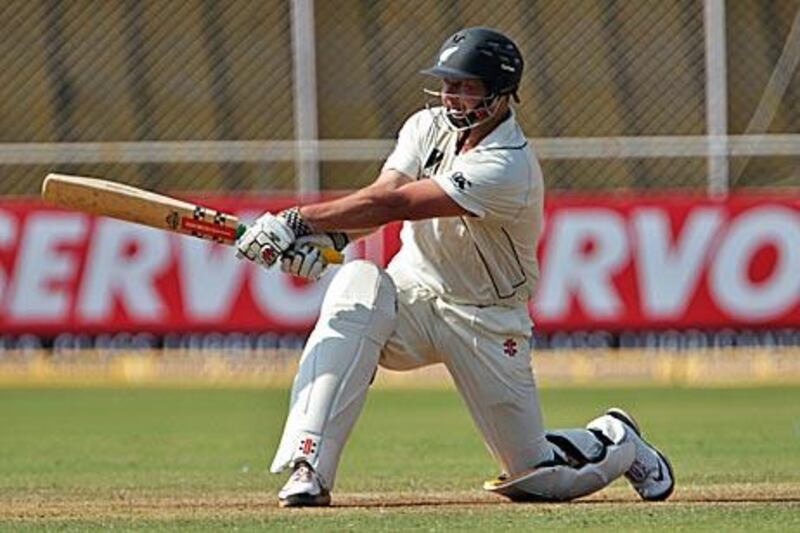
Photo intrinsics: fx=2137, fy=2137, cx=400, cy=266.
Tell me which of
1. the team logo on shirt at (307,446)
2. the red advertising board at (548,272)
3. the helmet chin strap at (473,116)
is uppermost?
the helmet chin strap at (473,116)

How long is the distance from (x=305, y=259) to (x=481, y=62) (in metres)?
0.93

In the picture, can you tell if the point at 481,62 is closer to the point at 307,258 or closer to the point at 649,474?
the point at 307,258

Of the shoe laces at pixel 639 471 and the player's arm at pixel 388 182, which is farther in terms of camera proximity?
the shoe laces at pixel 639 471

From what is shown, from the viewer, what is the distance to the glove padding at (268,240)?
7.37 m

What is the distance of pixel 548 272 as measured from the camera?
1507 centimetres

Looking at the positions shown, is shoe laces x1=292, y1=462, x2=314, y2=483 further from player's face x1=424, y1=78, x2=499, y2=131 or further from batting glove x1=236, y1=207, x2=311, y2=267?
player's face x1=424, y1=78, x2=499, y2=131

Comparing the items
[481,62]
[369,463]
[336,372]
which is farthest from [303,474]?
[369,463]

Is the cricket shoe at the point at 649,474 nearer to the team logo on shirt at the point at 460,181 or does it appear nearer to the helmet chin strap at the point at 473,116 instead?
the team logo on shirt at the point at 460,181

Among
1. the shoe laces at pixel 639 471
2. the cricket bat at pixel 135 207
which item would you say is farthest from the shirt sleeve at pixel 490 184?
the shoe laces at pixel 639 471

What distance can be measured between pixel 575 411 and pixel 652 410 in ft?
1.63

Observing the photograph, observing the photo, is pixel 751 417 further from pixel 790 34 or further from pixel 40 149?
pixel 40 149

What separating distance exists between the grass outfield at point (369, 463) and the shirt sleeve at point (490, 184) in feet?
3.43

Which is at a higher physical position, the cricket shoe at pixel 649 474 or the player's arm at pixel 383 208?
the player's arm at pixel 383 208

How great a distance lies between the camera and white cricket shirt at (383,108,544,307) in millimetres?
7453
